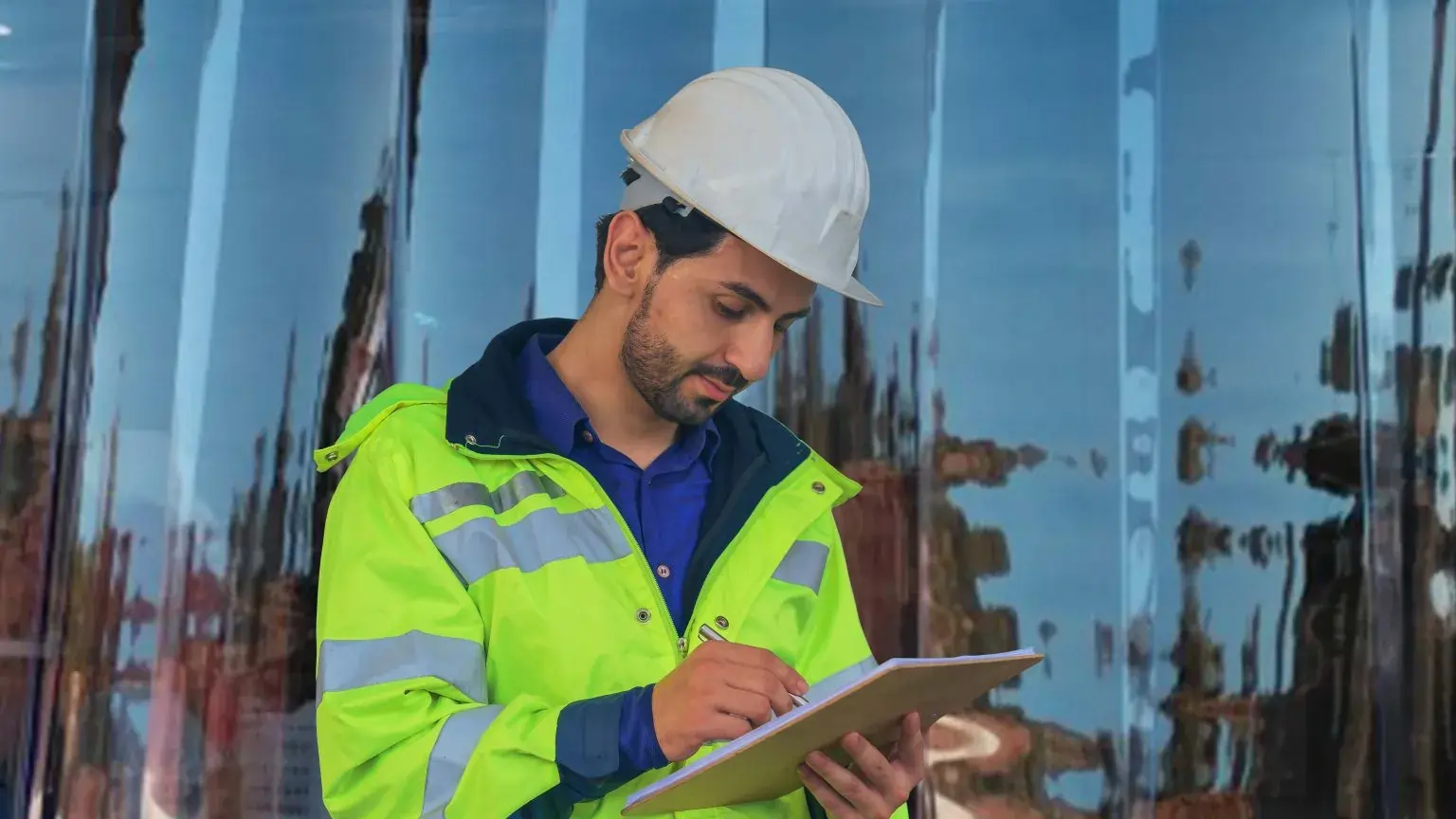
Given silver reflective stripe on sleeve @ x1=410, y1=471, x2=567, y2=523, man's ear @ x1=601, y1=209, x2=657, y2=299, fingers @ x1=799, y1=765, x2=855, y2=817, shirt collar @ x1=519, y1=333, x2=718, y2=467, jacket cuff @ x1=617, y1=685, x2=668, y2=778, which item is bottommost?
fingers @ x1=799, y1=765, x2=855, y2=817

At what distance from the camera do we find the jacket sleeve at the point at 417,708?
0.94 metres

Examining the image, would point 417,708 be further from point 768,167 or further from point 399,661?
point 768,167

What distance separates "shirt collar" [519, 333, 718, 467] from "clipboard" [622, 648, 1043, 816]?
314 millimetres

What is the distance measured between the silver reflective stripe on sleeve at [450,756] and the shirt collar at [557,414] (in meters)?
0.25

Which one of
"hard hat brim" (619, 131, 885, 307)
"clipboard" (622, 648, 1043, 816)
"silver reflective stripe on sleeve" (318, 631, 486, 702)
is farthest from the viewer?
"hard hat brim" (619, 131, 885, 307)

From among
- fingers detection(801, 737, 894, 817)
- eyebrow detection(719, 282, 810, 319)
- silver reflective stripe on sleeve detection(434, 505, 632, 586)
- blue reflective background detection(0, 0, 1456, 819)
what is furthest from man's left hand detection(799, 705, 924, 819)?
blue reflective background detection(0, 0, 1456, 819)

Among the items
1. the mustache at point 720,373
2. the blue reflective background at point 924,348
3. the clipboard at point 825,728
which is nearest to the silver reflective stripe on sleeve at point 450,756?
the clipboard at point 825,728

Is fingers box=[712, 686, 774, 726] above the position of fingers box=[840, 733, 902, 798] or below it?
above

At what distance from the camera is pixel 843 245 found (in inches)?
46.1

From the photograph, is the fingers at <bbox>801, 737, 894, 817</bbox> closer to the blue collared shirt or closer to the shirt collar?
the blue collared shirt

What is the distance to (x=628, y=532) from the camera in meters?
1.09

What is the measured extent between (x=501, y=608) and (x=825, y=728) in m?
0.28

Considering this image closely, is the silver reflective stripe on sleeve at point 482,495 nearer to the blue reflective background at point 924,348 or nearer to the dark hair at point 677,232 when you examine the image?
the dark hair at point 677,232

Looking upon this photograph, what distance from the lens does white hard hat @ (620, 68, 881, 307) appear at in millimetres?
1126
